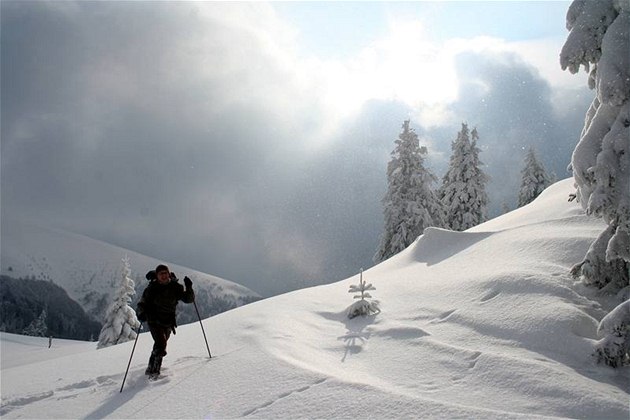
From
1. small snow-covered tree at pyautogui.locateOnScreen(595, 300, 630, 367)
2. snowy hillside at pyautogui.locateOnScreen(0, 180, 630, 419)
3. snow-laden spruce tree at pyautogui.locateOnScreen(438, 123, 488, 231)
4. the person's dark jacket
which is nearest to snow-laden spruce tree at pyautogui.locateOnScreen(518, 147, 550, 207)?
snow-laden spruce tree at pyautogui.locateOnScreen(438, 123, 488, 231)

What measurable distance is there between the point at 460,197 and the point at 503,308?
29.5 m

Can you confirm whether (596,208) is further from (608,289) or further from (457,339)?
(457,339)

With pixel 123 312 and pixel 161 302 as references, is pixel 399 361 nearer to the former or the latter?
pixel 161 302

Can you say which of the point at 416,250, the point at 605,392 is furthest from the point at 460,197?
the point at 605,392

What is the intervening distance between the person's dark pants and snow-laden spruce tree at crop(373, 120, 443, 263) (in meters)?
26.1

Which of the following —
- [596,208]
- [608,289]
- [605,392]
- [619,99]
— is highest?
[619,99]

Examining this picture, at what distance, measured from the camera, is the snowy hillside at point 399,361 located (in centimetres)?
491

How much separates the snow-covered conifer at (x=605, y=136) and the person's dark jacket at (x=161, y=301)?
7223 millimetres

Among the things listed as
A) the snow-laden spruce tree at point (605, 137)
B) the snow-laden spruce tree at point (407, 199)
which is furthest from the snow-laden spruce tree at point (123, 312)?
the snow-laden spruce tree at point (605, 137)

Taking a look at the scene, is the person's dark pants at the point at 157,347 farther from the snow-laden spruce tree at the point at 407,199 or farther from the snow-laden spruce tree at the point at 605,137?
the snow-laden spruce tree at the point at 407,199

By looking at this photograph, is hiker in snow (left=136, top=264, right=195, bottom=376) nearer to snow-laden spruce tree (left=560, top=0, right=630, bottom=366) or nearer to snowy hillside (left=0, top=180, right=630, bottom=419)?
snowy hillside (left=0, top=180, right=630, bottom=419)

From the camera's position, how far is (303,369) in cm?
597

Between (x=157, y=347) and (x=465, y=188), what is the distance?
32.7 m

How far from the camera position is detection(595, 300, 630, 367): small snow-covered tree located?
215 inches
